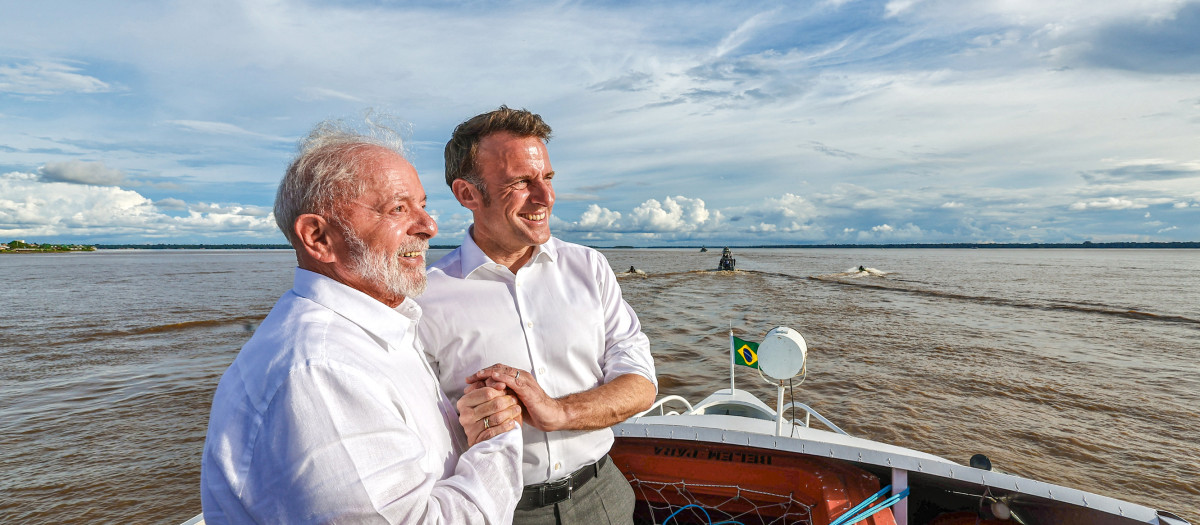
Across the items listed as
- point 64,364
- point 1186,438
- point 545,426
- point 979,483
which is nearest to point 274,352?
point 545,426

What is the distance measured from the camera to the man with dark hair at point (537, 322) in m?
2.05

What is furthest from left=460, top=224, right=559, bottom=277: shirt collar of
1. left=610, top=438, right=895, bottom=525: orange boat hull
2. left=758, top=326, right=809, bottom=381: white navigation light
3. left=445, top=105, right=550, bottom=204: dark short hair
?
left=610, top=438, right=895, bottom=525: orange boat hull

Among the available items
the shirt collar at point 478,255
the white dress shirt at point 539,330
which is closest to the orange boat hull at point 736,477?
the white dress shirt at point 539,330

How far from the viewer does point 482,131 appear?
2.30m

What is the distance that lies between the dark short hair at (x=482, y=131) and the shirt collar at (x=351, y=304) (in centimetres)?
96

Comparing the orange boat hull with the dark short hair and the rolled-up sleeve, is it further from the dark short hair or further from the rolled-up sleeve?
the dark short hair

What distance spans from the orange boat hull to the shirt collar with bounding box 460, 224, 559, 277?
61.7 inches

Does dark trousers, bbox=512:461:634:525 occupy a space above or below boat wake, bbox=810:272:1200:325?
above

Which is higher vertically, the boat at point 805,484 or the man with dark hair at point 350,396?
the man with dark hair at point 350,396

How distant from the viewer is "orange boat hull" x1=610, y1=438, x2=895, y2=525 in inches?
120

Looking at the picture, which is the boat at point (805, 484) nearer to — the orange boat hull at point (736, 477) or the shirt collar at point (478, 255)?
the orange boat hull at point (736, 477)

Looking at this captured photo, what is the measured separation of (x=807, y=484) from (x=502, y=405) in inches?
86.3

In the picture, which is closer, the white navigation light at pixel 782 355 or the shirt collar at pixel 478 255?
the shirt collar at pixel 478 255

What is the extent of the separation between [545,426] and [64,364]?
1425 cm
